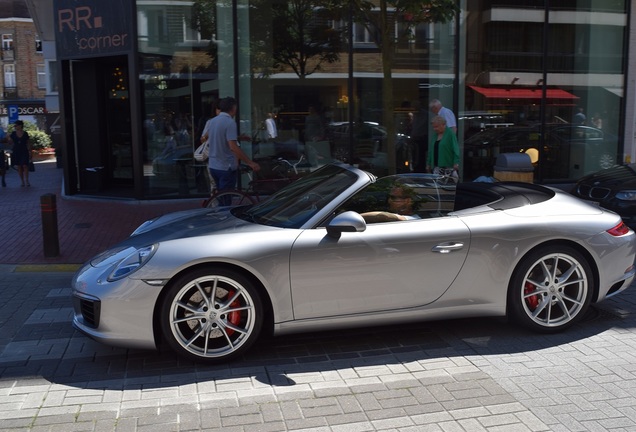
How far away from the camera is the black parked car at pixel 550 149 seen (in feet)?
48.5

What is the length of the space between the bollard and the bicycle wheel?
1.99m

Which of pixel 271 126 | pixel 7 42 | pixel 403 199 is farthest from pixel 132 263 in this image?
pixel 7 42

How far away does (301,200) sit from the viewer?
216 inches

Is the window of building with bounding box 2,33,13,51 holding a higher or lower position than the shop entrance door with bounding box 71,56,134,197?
higher

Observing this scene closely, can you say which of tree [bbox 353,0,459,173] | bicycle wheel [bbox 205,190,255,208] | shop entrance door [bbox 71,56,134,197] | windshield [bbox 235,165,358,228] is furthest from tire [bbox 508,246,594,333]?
shop entrance door [bbox 71,56,134,197]

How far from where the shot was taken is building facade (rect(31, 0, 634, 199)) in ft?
44.5

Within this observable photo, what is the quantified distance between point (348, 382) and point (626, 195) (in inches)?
238

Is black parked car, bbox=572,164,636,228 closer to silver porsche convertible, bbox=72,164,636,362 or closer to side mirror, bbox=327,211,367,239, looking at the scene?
silver porsche convertible, bbox=72,164,636,362

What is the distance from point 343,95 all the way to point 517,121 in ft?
13.0

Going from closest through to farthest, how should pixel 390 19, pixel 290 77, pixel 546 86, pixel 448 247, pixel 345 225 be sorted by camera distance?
pixel 345 225 → pixel 448 247 → pixel 390 19 → pixel 290 77 → pixel 546 86

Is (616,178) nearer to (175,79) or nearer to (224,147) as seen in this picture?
(224,147)

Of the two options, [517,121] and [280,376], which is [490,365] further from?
[517,121]

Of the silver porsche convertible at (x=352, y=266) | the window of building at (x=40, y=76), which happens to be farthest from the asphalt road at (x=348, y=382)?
the window of building at (x=40, y=76)

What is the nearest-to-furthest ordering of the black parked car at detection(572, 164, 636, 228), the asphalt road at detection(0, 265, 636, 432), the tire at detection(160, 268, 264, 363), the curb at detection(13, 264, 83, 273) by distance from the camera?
the asphalt road at detection(0, 265, 636, 432), the tire at detection(160, 268, 264, 363), the curb at detection(13, 264, 83, 273), the black parked car at detection(572, 164, 636, 228)
